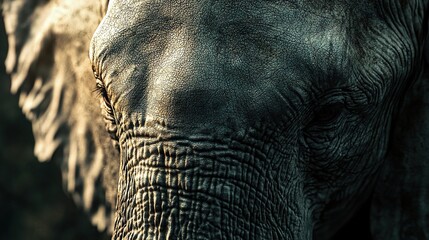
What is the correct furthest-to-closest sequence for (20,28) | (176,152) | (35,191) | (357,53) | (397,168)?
(35,191), (20,28), (397,168), (357,53), (176,152)

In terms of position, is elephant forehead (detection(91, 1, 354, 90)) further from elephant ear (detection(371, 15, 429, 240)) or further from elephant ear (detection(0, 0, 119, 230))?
elephant ear (detection(0, 0, 119, 230))

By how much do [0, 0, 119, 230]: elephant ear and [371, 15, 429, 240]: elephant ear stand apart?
1.51 feet

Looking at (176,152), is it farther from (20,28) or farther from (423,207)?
(20,28)

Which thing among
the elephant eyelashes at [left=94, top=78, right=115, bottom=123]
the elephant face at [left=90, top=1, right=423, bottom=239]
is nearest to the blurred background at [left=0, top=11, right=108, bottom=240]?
the elephant eyelashes at [left=94, top=78, right=115, bottom=123]

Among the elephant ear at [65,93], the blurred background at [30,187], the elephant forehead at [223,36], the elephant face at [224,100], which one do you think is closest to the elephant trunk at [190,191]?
the elephant face at [224,100]

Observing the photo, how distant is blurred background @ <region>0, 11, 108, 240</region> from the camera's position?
5.39 m

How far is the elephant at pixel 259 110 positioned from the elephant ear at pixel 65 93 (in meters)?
0.18

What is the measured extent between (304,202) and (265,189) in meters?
0.14

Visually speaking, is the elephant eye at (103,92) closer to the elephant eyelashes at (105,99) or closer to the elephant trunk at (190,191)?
the elephant eyelashes at (105,99)

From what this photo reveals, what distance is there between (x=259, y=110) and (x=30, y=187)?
3691mm

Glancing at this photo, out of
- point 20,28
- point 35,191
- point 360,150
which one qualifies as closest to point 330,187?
point 360,150

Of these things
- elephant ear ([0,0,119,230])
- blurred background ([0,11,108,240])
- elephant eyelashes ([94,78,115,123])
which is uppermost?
elephant eyelashes ([94,78,115,123])

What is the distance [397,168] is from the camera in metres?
2.19

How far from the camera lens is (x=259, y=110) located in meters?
1.86
